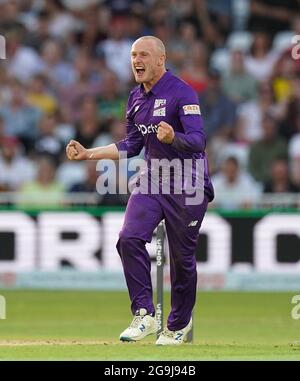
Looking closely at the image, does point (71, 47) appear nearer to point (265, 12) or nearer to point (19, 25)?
point (19, 25)

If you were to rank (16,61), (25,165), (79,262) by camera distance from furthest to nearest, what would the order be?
1. (16,61)
2. (25,165)
3. (79,262)

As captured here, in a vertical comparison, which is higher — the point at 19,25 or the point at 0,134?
the point at 19,25

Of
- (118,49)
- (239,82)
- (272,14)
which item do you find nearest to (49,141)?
(118,49)

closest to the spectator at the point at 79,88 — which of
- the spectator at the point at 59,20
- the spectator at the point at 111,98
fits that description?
the spectator at the point at 111,98

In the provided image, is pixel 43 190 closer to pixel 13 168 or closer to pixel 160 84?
pixel 13 168

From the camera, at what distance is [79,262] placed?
60.3 feet

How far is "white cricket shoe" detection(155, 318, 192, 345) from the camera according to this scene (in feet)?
35.9

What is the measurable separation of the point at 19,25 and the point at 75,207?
16.9 feet

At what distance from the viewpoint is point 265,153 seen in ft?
65.5

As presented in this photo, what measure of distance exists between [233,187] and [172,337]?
8.36 m

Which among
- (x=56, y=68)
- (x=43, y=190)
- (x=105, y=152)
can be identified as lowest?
(x=43, y=190)

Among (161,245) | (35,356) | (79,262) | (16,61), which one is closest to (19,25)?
(16,61)

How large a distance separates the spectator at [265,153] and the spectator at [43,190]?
296 centimetres

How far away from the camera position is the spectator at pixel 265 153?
1989 centimetres
